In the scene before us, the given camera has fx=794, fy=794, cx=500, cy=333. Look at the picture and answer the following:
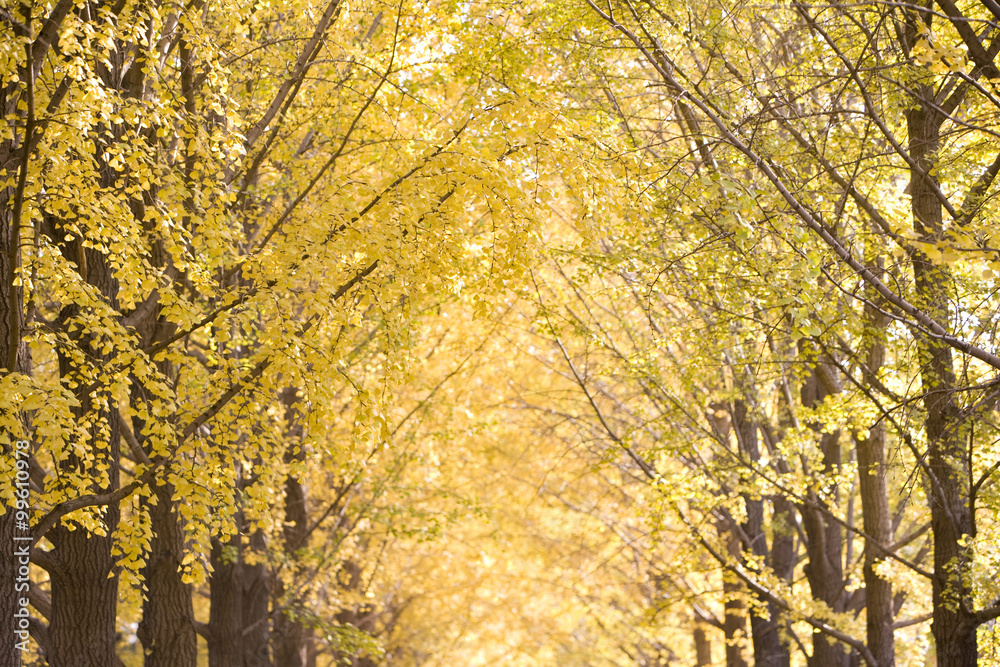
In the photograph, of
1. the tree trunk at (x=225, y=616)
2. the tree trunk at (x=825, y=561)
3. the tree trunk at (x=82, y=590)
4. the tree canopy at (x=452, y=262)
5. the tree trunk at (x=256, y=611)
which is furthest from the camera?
the tree trunk at (x=256, y=611)

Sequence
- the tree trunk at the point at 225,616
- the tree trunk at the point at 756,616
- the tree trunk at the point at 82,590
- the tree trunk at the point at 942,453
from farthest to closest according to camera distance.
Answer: the tree trunk at the point at 756,616 < the tree trunk at the point at 225,616 < the tree trunk at the point at 942,453 < the tree trunk at the point at 82,590

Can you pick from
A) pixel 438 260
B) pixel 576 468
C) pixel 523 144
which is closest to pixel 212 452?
pixel 438 260

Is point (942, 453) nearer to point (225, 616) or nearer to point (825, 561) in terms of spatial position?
point (825, 561)

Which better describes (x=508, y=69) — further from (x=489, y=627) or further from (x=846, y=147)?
(x=489, y=627)

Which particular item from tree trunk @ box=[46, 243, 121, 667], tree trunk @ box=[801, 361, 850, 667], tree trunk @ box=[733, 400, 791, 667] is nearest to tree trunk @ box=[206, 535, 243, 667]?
tree trunk @ box=[46, 243, 121, 667]

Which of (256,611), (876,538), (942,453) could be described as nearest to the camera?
(942,453)

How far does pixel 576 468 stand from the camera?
45.3 ft

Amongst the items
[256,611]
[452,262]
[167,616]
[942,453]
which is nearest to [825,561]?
[942,453]

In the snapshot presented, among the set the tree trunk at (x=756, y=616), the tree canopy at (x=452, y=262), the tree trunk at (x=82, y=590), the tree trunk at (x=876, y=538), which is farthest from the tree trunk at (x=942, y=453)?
the tree trunk at (x=82, y=590)

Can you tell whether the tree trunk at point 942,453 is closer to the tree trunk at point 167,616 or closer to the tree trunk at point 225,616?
the tree trunk at point 167,616

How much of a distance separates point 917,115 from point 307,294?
4.66 meters

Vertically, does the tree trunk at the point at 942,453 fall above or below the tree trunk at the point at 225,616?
above

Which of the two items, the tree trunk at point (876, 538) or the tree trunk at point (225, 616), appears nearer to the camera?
the tree trunk at point (876, 538)

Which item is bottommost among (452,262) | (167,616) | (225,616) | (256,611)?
(167,616)
